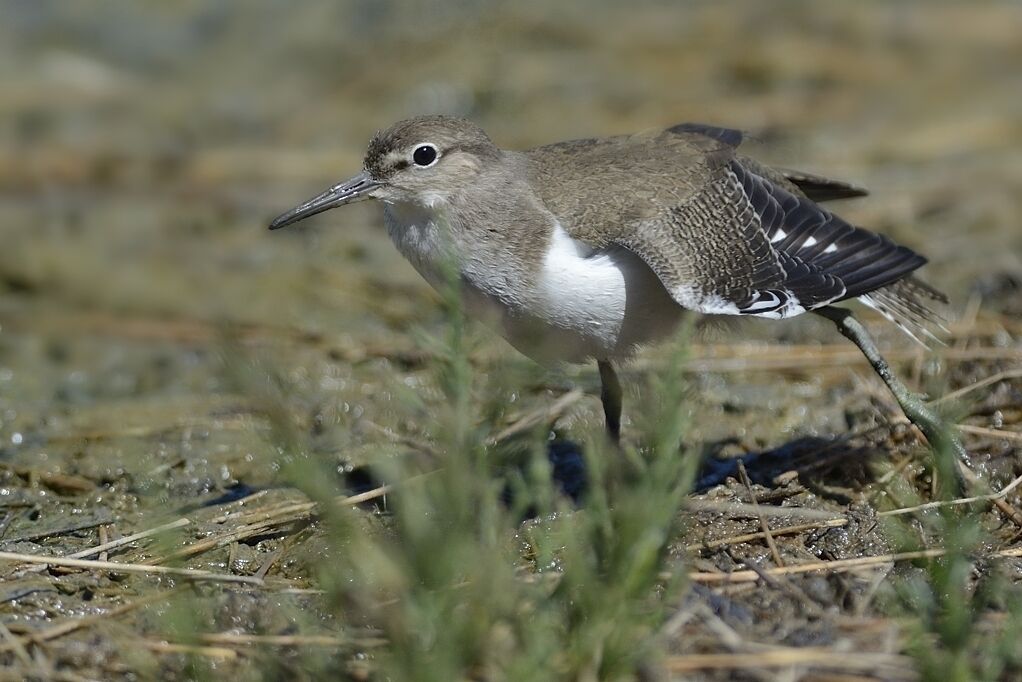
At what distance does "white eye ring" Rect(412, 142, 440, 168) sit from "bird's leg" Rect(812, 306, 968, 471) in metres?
1.75

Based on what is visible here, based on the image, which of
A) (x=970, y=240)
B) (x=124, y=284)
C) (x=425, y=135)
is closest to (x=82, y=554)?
(x=425, y=135)

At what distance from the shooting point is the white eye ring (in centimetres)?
555

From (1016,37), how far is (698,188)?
22.5 feet

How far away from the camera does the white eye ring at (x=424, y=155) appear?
18.2 ft

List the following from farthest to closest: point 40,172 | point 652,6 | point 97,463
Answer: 1. point 652,6
2. point 40,172
3. point 97,463

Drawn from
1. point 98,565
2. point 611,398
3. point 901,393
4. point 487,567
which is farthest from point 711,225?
point 98,565

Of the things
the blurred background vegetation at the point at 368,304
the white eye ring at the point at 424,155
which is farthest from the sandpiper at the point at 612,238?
the blurred background vegetation at the point at 368,304

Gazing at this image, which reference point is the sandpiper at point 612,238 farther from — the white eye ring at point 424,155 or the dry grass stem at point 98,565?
the dry grass stem at point 98,565

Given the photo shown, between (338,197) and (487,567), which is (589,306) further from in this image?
(487,567)

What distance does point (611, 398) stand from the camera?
5934 millimetres

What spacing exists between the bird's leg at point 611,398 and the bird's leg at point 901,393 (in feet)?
3.04

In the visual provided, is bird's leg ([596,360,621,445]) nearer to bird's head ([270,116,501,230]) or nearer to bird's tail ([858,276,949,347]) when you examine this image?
bird's head ([270,116,501,230])

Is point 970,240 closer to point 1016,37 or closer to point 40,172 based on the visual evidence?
point 1016,37

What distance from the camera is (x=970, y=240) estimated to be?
8.34 meters
